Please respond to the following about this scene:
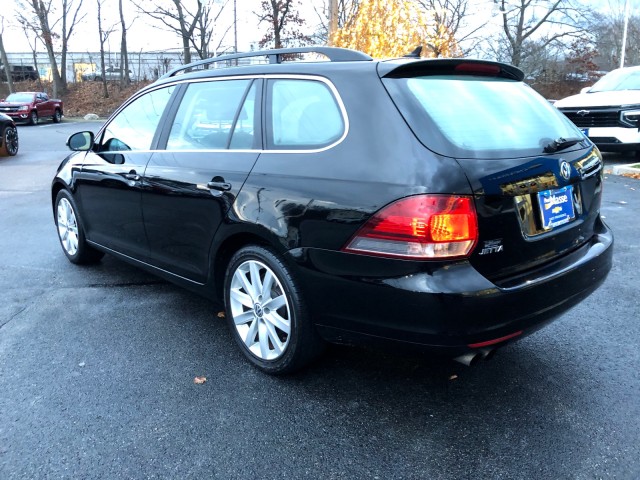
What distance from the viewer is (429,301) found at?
2.30m

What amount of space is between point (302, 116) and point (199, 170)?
78 cm

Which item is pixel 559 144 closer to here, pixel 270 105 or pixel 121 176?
pixel 270 105

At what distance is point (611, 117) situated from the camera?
10.1 m

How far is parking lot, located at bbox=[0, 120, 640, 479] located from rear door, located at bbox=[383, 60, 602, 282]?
71cm

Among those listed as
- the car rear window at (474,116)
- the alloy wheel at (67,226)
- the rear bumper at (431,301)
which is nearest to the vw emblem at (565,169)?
the car rear window at (474,116)

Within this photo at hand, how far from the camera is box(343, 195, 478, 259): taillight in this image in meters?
2.31

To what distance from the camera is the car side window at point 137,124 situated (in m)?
3.91

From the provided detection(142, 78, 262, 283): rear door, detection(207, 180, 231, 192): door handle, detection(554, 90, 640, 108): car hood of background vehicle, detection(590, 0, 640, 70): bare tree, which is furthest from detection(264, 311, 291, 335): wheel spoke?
detection(590, 0, 640, 70): bare tree

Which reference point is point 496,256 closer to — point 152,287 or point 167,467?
point 167,467

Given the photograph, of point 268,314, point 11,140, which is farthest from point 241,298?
point 11,140

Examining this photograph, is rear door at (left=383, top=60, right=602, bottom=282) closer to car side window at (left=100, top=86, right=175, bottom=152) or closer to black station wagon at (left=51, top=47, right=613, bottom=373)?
black station wagon at (left=51, top=47, right=613, bottom=373)

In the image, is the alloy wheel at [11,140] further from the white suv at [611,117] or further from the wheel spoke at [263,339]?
the wheel spoke at [263,339]

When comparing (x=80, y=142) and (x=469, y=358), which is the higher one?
(x=80, y=142)

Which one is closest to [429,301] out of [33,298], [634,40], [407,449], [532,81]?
[407,449]
